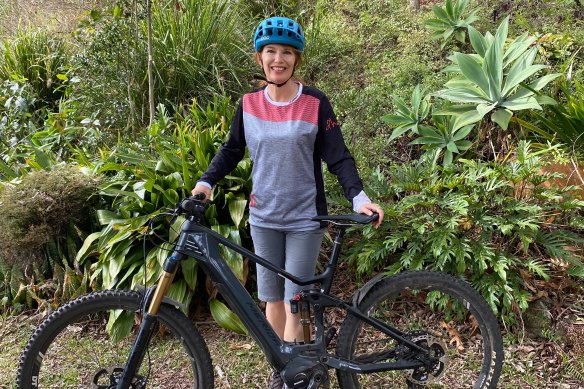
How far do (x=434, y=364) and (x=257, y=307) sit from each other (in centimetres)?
95

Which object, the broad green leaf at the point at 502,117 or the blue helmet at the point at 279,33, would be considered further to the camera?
the broad green leaf at the point at 502,117

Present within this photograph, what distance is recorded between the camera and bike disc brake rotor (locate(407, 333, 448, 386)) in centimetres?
270

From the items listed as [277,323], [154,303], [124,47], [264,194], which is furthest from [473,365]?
[124,47]

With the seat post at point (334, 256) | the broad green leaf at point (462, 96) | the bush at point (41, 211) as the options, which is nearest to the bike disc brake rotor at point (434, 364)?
the seat post at point (334, 256)

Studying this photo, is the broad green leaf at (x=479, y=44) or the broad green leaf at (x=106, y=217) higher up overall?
the broad green leaf at (x=479, y=44)

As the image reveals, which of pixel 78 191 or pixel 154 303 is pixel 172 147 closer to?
pixel 78 191

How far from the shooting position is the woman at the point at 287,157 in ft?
8.30

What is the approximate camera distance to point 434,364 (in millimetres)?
2711

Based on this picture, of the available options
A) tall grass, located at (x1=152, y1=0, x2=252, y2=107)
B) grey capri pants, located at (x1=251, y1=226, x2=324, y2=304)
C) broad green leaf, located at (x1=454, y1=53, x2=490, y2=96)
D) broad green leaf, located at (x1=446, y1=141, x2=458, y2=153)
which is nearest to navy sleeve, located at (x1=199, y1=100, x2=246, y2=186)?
grey capri pants, located at (x1=251, y1=226, x2=324, y2=304)

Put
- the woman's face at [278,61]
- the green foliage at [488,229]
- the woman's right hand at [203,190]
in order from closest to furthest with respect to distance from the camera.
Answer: the woman's face at [278,61]
the woman's right hand at [203,190]
the green foliage at [488,229]

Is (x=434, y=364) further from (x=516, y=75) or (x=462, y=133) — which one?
(x=516, y=75)

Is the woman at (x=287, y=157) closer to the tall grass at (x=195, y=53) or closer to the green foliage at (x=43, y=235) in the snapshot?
the green foliage at (x=43, y=235)

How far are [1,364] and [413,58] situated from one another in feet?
13.8

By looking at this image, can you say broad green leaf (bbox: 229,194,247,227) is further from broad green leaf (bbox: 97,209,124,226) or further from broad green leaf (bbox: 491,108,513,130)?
broad green leaf (bbox: 491,108,513,130)
